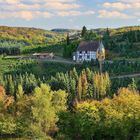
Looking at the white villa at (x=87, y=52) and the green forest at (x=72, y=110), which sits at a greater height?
the white villa at (x=87, y=52)

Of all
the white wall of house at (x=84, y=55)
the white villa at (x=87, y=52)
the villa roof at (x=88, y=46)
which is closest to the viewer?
the white villa at (x=87, y=52)

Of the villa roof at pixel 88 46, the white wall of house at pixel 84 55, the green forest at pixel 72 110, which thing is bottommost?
the green forest at pixel 72 110

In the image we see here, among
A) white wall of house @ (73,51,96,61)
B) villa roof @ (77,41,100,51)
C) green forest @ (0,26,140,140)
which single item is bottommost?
green forest @ (0,26,140,140)

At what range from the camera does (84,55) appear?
148 m

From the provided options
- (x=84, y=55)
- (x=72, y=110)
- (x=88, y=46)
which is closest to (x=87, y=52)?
(x=84, y=55)

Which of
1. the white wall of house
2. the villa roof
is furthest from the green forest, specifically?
the villa roof

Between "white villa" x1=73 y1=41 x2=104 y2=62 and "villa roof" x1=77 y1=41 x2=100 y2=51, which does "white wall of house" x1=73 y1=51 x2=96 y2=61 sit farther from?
"villa roof" x1=77 y1=41 x2=100 y2=51

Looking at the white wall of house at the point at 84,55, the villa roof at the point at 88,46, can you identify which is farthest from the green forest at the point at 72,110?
the villa roof at the point at 88,46

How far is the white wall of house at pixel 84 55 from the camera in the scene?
147m

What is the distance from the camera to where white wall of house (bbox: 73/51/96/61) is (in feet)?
483

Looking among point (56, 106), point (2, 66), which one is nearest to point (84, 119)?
point (56, 106)

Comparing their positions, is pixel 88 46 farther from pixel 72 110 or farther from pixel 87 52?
pixel 72 110

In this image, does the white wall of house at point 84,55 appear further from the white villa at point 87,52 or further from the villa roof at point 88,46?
the villa roof at point 88,46

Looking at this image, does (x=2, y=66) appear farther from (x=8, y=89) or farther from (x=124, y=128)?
(x=124, y=128)
